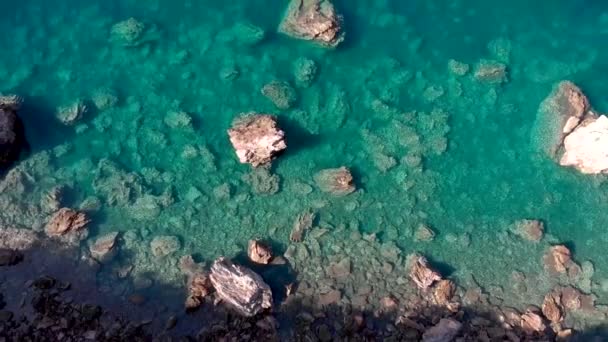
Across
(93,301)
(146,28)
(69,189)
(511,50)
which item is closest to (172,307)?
(93,301)

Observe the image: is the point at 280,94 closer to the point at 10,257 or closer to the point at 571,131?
the point at 10,257

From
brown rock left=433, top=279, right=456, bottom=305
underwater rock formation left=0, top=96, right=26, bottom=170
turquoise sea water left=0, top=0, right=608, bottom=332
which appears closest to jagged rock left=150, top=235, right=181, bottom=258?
turquoise sea water left=0, top=0, right=608, bottom=332

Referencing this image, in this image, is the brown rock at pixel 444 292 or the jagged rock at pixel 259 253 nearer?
the brown rock at pixel 444 292

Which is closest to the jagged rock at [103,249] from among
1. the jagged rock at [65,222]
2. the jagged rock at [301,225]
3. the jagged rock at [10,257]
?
the jagged rock at [65,222]

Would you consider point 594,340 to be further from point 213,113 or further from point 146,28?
point 146,28

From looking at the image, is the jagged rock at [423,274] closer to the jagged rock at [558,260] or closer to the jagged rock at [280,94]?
the jagged rock at [558,260]
